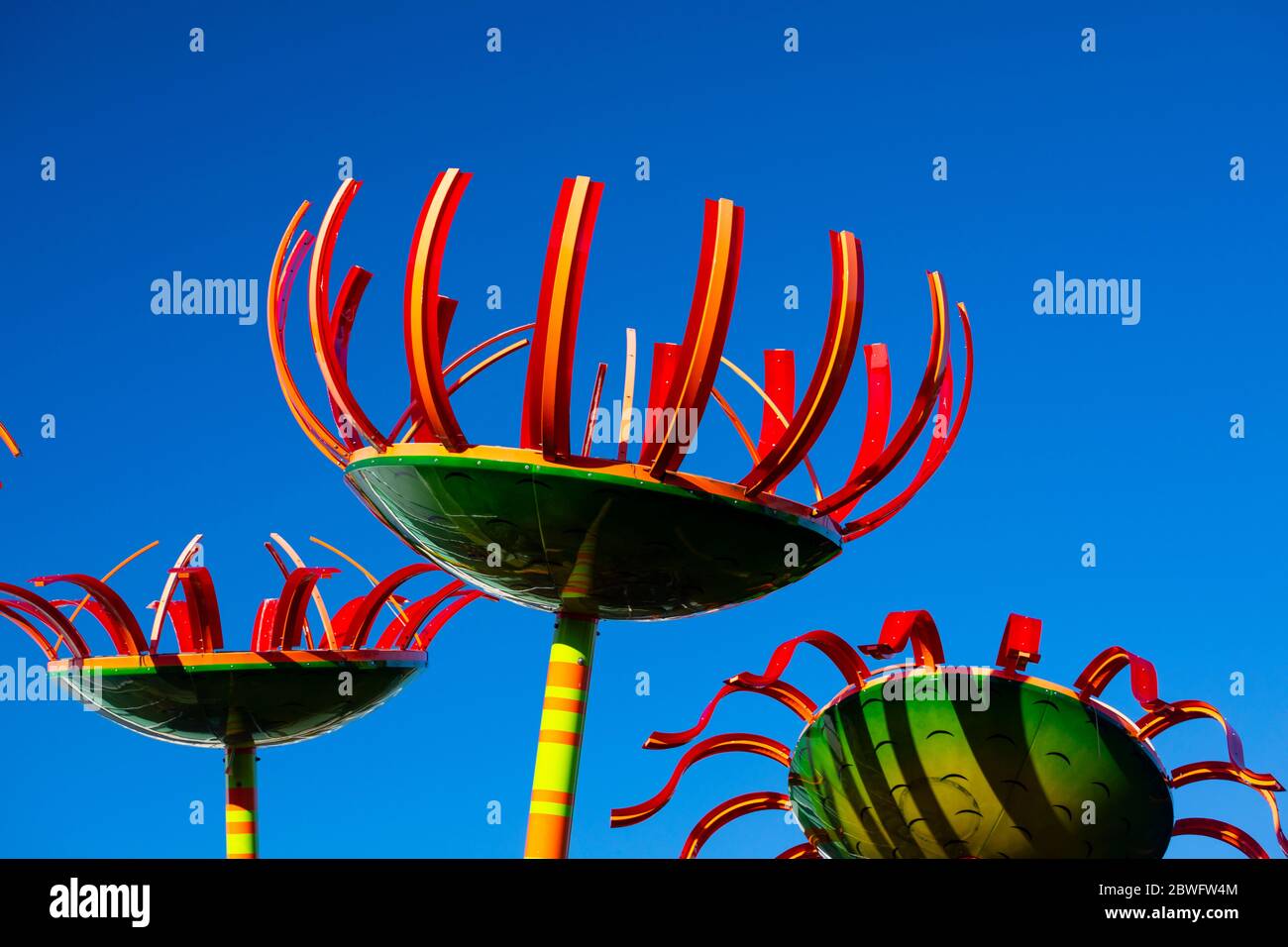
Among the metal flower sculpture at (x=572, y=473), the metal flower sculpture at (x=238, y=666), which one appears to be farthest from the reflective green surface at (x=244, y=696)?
the metal flower sculpture at (x=572, y=473)

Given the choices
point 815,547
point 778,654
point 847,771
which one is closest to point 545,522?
point 815,547

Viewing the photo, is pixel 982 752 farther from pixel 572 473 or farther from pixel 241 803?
pixel 241 803

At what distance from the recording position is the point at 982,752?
18.3 metres

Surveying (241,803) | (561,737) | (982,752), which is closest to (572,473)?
(561,737)

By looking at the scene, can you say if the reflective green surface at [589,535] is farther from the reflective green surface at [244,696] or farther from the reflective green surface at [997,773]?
the reflective green surface at [244,696]

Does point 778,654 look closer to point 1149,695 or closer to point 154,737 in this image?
point 1149,695

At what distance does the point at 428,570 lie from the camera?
21469mm

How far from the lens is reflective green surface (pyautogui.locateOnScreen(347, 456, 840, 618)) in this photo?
48.3ft

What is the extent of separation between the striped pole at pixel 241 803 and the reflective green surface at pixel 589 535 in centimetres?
678

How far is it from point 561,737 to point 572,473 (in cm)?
280

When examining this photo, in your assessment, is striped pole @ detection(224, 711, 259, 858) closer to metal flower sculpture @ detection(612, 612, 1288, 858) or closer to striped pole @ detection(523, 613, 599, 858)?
metal flower sculpture @ detection(612, 612, 1288, 858)

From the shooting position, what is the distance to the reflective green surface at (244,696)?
20.2 meters

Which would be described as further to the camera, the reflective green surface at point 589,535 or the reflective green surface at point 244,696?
the reflective green surface at point 244,696
